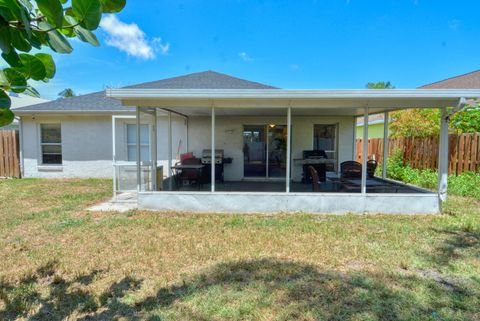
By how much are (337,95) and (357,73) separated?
39.6m

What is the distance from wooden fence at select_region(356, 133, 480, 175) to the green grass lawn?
3.97 m

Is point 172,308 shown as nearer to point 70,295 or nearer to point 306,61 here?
point 70,295

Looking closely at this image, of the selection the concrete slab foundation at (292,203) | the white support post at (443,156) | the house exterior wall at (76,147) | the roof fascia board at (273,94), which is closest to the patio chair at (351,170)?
the concrete slab foundation at (292,203)

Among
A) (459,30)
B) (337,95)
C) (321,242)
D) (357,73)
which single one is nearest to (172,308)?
(321,242)

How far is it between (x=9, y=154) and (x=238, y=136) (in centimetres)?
905

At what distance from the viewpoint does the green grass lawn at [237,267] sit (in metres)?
3.02

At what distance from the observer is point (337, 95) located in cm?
618

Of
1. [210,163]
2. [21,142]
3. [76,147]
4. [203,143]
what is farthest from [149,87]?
[21,142]

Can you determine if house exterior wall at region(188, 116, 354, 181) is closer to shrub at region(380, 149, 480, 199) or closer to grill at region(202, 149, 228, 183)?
grill at region(202, 149, 228, 183)

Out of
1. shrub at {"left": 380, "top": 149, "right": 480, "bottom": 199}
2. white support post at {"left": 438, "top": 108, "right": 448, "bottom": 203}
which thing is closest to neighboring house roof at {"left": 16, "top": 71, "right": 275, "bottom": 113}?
shrub at {"left": 380, "top": 149, "right": 480, "bottom": 199}

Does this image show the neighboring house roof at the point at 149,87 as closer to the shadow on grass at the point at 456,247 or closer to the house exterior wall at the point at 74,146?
the house exterior wall at the point at 74,146

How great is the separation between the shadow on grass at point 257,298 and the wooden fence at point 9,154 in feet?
34.0

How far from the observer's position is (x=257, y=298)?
10.5ft

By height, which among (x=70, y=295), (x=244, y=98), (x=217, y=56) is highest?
(x=217, y=56)
